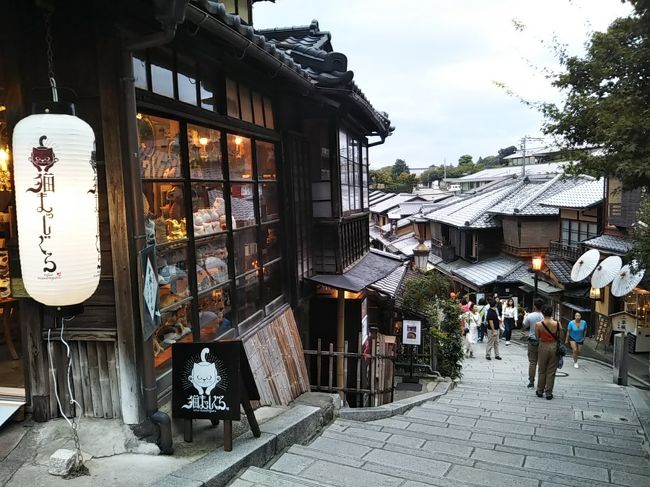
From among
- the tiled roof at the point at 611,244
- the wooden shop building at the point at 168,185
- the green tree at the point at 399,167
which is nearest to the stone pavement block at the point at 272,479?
the wooden shop building at the point at 168,185

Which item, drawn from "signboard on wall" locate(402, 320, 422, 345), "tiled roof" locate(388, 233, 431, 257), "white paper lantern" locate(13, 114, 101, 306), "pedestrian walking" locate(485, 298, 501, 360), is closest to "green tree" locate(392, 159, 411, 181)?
"tiled roof" locate(388, 233, 431, 257)

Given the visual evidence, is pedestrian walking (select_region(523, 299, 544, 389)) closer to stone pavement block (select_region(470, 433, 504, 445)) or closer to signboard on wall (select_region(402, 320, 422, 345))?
signboard on wall (select_region(402, 320, 422, 345))

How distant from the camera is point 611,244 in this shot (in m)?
26.2

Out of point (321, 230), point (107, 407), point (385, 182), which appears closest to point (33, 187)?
point (107, 407)

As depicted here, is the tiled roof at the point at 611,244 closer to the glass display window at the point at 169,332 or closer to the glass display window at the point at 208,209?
the glass display window at the point at 208,209

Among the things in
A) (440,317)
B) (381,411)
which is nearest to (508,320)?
(440,317)

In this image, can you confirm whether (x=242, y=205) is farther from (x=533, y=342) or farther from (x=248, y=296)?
(x=533, y=342)

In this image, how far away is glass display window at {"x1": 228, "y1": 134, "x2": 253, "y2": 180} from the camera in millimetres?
8008

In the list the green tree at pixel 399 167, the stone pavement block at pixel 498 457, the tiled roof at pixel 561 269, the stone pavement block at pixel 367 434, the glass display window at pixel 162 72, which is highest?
the green tree at pixel 399 167

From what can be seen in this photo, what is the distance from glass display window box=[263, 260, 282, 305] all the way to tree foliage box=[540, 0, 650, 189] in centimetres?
588

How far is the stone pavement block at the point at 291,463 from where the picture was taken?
540 centimetres

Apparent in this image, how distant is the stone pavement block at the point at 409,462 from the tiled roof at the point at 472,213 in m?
34.6

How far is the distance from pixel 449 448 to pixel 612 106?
5.92 m

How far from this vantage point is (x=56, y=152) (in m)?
4.25
